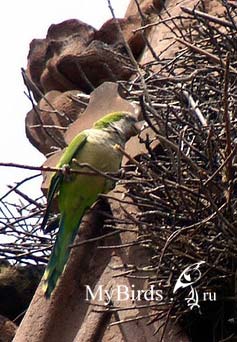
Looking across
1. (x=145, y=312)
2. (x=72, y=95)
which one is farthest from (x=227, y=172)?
(x=72, y=95)

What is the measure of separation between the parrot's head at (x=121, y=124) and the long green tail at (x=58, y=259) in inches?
13.3

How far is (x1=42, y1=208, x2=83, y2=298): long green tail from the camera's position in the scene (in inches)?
114

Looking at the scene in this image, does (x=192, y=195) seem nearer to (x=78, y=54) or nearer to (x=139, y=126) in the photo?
(x=139, y=126)

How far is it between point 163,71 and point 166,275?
952 mm

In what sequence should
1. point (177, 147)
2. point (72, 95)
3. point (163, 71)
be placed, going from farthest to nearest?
point (72, 95) < point (163, 71) < point (177, 147)

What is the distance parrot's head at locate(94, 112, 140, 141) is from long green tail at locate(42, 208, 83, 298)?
0.34 meters

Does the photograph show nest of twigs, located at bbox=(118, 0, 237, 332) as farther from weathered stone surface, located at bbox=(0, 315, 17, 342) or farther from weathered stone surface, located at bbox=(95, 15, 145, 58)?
weathered stone surface, located at bbox=(95, 15, 145, 58)

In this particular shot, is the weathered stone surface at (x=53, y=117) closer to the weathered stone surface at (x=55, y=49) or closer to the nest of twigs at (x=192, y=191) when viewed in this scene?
the weathered stone surface at (x=55, y=49)

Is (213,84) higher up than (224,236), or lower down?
higher up

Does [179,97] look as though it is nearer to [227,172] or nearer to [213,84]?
[213,84]

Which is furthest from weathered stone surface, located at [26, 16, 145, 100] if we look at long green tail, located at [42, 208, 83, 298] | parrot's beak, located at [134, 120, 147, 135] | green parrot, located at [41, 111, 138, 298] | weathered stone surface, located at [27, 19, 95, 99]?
long green tail, located at [42, 208, 83, 298]

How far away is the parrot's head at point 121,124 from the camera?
10.2 ft

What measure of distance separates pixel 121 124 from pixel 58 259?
0.47 meters

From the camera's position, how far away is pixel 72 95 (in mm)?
3754
